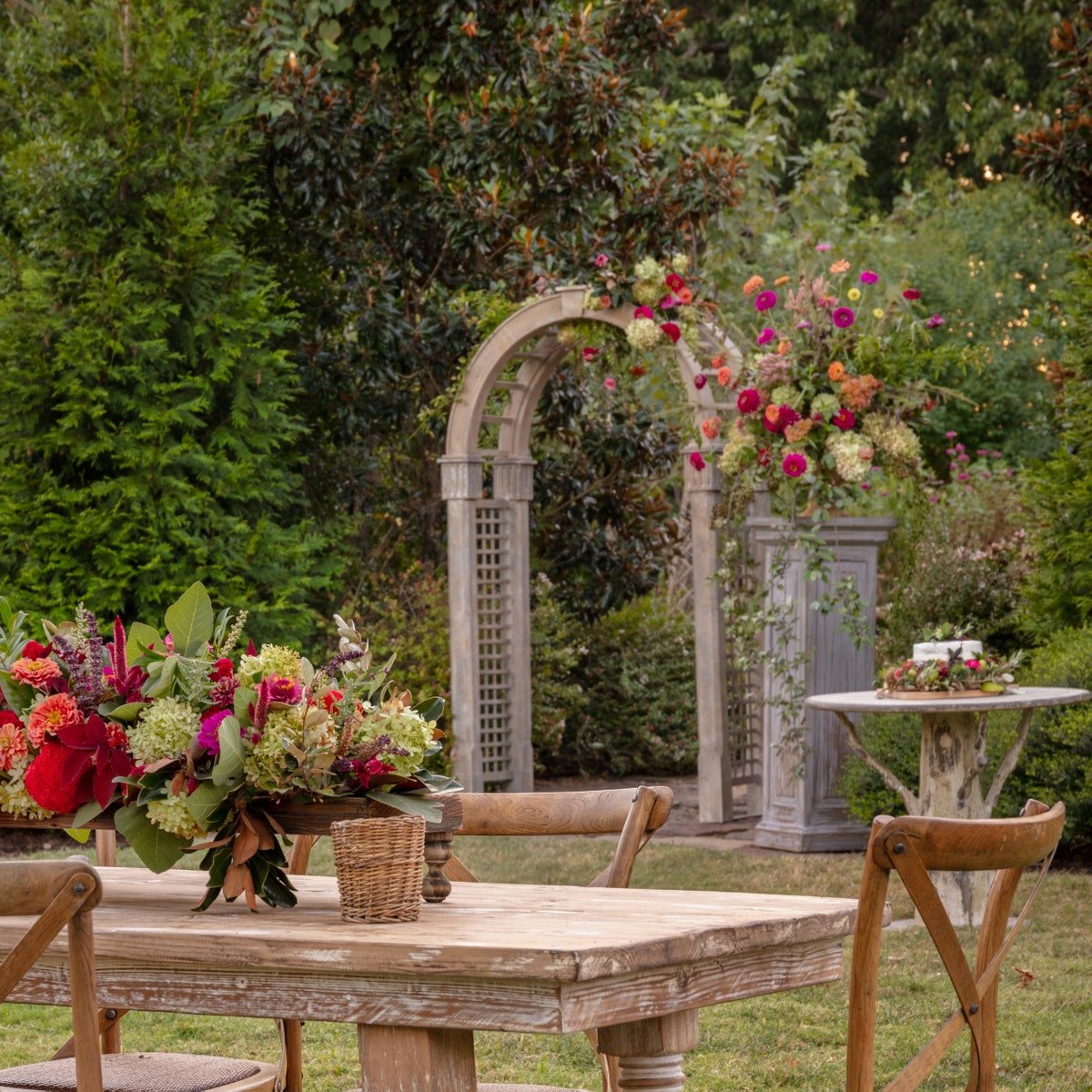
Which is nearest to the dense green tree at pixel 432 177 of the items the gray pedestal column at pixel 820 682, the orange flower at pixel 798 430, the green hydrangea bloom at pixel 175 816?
the gray pedestal column at pixel 820 682

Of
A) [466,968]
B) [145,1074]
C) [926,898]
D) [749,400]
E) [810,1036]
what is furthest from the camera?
[749,400]

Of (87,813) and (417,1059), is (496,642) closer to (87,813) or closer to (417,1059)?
(87,813)

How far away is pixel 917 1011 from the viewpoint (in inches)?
202

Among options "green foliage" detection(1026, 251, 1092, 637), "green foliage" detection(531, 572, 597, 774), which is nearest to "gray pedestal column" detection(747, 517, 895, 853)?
"green foliage" detection(1026, 251, 1092, 637)

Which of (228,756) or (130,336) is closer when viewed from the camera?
(228,756)

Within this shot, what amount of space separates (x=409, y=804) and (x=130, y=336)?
23.7ft

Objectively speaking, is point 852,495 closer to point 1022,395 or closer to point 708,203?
point 708,203

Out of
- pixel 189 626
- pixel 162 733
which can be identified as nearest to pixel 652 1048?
pixel 162 733

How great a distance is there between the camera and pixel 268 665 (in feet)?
8.71

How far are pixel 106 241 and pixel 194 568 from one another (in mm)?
1874

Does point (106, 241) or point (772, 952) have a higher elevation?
point (106, 241)

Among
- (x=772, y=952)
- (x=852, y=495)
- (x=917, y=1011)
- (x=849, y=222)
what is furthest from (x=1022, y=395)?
(x=772, y=952)

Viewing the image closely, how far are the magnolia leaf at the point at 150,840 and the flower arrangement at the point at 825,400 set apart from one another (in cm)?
523

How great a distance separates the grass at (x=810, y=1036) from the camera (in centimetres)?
457
